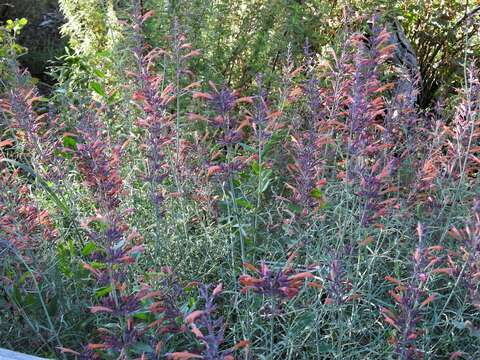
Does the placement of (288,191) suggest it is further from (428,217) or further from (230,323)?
(230,323)

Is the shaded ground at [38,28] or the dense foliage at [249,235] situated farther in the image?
the shaded ground at [38,28]

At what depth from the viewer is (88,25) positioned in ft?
17.8

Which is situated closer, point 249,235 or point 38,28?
point 249,235

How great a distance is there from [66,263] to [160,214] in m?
0.51

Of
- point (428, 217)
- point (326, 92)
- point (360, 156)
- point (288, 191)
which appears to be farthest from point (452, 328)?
point (288, 191)

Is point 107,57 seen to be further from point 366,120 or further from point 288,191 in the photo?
point 366,120

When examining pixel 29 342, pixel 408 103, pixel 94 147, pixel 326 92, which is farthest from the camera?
pixel 408 103

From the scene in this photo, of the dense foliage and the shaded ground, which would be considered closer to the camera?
the dense foliage

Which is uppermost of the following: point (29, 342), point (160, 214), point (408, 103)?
point (408, 103)

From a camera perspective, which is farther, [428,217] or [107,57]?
[107,57]

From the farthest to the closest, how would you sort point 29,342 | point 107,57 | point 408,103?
point 107,57, point 408,103, point 29,342

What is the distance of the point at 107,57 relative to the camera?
468cm

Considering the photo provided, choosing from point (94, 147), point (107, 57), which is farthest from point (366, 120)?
point (107, 57)

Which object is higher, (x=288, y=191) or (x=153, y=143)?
(x=153, y=143)
